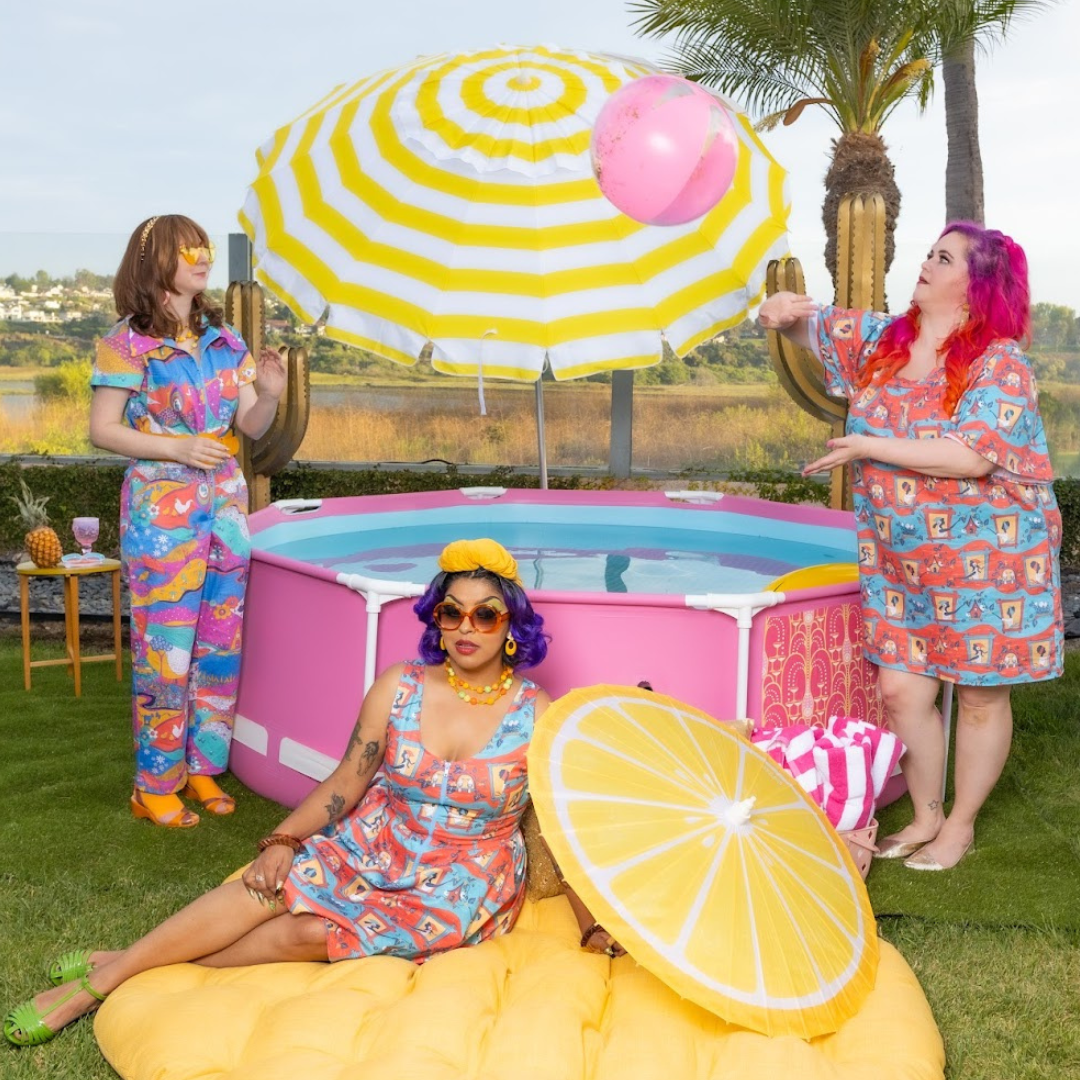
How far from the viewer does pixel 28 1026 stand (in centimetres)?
294

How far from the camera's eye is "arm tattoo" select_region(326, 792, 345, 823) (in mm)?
3243

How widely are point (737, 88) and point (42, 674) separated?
331 inches

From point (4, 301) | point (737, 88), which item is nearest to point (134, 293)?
point (4, 301)

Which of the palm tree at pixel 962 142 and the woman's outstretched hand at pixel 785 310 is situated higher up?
the palm tree at pixel 962 142

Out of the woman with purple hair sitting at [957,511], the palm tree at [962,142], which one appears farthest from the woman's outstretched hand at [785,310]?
the palm tree at [962,142]

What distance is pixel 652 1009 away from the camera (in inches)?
112

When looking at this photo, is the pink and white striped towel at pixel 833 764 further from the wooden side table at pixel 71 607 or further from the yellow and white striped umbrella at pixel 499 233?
the wooden side table at pixel 71 607

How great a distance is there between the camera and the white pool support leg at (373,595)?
408cm

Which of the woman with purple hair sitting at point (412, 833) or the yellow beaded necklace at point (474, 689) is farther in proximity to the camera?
the yellow beaded necklace at point (474, 689)

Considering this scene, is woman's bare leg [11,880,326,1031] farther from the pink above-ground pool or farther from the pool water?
the pool water

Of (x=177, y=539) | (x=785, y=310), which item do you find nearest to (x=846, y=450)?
Result: (x=785, y=310)

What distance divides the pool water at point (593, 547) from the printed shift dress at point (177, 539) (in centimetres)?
151

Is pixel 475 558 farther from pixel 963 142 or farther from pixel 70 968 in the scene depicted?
pixel 963 142

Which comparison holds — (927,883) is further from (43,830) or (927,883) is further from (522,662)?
(43,830)
